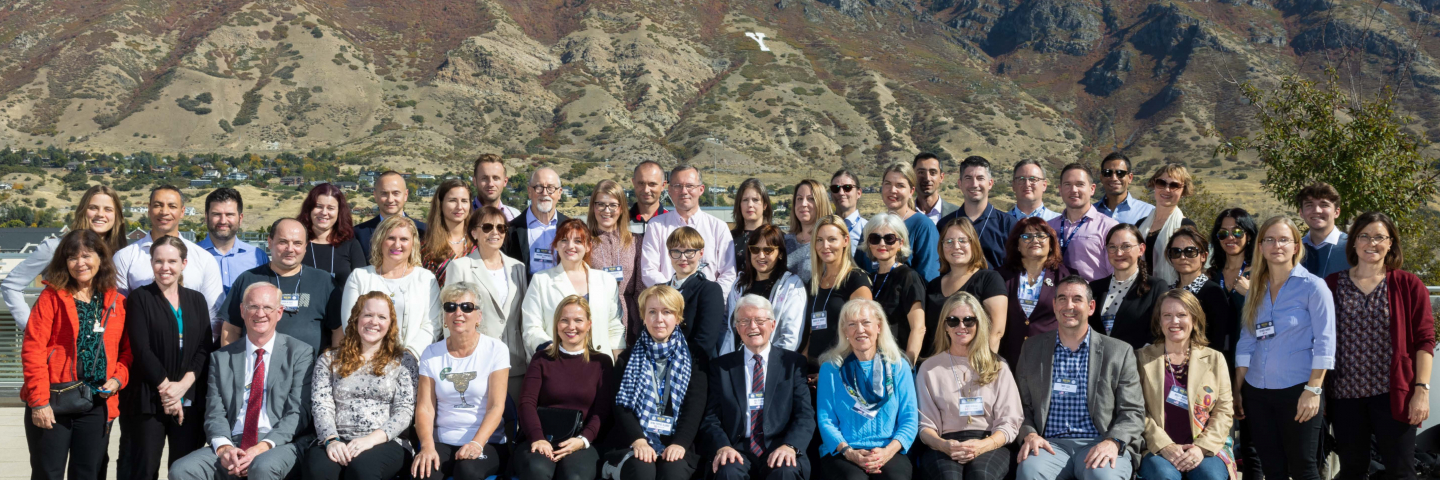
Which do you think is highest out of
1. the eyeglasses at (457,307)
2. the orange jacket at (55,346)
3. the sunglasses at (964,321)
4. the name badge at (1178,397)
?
the eyeglasses at (457,307)

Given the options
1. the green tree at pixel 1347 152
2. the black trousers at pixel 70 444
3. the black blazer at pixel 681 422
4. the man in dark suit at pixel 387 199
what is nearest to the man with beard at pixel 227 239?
the man in dark suit at pixel 387 199

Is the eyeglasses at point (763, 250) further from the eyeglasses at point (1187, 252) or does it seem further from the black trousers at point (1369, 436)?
the black trousers at point (1369, 436)

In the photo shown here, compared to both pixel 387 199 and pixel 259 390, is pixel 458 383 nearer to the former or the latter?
pixel 259 390

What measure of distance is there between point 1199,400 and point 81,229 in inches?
227

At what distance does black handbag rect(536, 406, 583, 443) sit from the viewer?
452 cm

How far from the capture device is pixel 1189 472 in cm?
432

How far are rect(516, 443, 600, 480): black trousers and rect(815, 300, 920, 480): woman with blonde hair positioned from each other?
1.15 metres

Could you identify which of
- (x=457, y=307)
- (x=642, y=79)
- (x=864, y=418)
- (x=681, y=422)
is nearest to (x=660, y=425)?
(x=681, y=422)

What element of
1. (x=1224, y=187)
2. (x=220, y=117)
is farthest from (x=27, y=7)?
(x=1224, y=187)

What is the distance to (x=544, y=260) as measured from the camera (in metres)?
5.47

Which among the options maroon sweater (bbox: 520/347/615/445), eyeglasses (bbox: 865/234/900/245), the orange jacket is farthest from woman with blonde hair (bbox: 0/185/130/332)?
eyeglasses (bbox: 865/234/900/245)

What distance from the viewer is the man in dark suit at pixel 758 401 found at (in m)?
4.44

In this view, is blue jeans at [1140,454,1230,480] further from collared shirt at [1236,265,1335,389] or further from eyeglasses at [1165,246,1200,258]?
eyeglasses at [1165,246,1200,258]

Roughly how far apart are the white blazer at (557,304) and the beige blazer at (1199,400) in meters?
2.72
